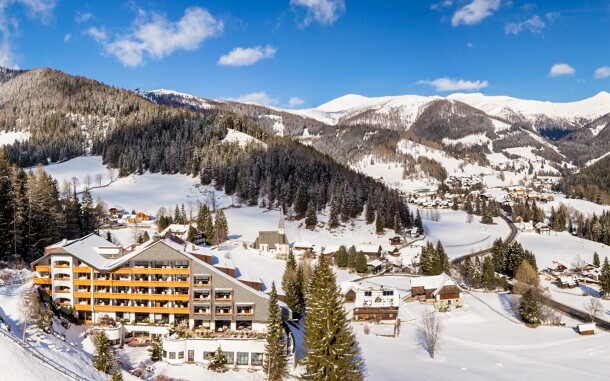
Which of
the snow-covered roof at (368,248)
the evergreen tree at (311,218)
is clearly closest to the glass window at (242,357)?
the snow-covered roof at (368,248)

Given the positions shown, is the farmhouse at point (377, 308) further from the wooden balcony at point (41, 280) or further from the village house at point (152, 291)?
the wooden balcony at point (41, 280)

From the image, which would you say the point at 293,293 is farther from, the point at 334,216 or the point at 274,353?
the point at 334,216

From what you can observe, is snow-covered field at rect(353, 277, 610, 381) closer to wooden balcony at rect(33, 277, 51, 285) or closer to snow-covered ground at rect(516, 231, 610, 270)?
wooden balcony at rect(33, 277, 51, 285)

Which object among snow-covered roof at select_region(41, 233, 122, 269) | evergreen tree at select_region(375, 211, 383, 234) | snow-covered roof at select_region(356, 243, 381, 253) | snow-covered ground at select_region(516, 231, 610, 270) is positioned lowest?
snow-covered ground at select_region(516, 231, 610, 270)

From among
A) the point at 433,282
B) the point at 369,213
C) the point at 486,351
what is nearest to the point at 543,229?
the point at 369,213

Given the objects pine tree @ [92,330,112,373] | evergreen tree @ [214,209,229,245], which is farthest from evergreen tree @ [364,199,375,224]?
pine tree @ [92,330,112,373]

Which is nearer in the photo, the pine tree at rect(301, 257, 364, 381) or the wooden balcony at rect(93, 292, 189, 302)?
the pine tree at rect(301, 257, 364, 381)

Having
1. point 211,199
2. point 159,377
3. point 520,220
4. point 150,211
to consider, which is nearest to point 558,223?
point 520,220
